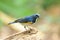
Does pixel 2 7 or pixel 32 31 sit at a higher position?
pixel 2 7

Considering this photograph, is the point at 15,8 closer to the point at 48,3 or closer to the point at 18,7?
the point at 18,7

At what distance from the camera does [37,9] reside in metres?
3.08

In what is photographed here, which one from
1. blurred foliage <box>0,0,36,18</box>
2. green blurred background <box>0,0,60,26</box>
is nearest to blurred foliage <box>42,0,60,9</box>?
green blurred background <box>0,0,60,26</box>

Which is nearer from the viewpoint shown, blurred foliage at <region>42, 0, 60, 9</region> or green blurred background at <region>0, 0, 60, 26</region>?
green blurred background at <region>0, 0, 60, 26</region>

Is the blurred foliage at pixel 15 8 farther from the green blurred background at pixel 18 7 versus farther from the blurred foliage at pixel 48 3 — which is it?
the blurred foliage at pixel 48 3

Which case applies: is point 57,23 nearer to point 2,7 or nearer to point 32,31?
point 2,7

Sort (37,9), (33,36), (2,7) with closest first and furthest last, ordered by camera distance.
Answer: (33,36) → (2,7) → (37,9)

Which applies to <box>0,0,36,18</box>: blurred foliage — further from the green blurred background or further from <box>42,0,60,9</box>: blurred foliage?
<box>42,0,60,9</box>: blurred foliage

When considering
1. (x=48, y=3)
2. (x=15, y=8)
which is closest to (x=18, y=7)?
(x=15, y=8)

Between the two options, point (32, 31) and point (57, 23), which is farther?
point (57, 23)

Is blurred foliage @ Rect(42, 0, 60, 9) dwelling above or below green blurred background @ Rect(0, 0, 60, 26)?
above

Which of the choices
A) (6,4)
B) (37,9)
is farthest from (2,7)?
(37,9)

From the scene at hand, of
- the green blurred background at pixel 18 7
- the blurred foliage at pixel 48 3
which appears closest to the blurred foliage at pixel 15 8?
the green blurred background at pixel 18 7

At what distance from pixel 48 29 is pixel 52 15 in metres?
0.37
